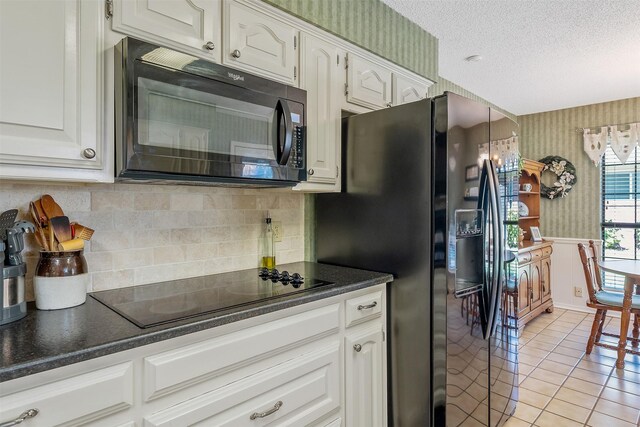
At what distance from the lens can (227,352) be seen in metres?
1.19

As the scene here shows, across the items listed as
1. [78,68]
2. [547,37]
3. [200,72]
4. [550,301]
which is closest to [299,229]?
[200,72]

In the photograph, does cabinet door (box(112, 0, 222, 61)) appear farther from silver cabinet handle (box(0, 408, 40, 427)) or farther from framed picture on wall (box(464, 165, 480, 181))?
framed picture on wall (box(464, 165, 480, 181))

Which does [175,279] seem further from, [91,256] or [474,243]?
[474,243]

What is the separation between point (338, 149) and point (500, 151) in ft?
2.96

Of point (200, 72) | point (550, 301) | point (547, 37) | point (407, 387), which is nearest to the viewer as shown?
point (200, 72)

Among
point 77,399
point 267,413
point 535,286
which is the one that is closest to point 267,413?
point 267,413

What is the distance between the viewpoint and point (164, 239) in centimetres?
164

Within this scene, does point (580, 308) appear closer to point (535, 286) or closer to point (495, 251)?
point (535, 286)

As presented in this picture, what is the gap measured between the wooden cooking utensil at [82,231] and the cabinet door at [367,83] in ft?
4.67

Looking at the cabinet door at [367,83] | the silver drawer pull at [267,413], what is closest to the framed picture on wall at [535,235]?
the cabinet door at [367,83]

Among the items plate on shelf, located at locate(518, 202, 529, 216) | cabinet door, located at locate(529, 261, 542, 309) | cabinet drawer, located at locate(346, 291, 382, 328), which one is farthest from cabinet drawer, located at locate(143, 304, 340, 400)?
plate on shelf, located at locate(518, 202, 529, 216)

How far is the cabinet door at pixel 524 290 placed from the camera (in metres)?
3.76

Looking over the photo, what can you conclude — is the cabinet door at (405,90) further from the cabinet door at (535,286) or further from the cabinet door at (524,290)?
Answer: the cabinet door at (535,286)

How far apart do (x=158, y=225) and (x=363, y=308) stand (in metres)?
1.01
